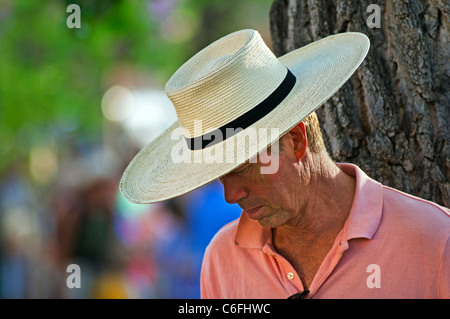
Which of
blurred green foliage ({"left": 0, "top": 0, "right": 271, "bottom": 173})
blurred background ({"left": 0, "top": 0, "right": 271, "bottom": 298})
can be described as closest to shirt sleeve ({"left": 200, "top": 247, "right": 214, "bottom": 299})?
blurred background ({"left": 0, "top": 0, "right": 271, "bottom": 298})

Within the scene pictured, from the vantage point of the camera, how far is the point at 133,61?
12.1 metres

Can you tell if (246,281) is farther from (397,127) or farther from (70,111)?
(70,111)

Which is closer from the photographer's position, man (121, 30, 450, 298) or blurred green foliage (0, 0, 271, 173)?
man (121, 30, 450, 298)

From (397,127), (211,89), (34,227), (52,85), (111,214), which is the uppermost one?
(211,89)

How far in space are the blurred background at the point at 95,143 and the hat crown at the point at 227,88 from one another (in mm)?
2038

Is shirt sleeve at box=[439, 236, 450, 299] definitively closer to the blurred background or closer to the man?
the man

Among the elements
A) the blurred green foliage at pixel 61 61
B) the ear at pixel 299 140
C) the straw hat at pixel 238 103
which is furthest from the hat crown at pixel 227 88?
the blurred green foliage at pixel 61 61

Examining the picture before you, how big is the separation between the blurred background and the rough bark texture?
1908 millimetres

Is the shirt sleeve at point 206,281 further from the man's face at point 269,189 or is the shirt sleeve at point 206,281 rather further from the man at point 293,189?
the man's face at point 269,189

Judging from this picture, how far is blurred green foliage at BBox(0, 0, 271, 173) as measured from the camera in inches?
424

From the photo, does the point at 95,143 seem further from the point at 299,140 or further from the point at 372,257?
the point at 372,257

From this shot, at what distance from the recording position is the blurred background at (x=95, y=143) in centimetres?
742

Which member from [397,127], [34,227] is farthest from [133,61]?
[397,127]
